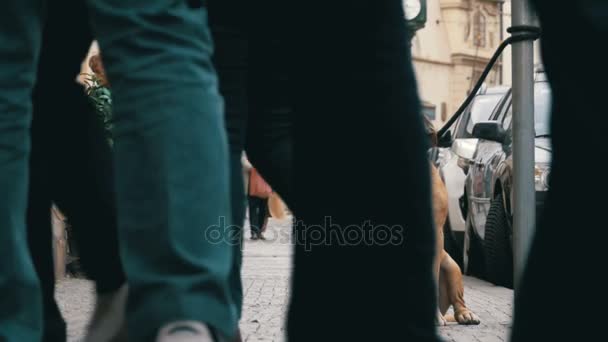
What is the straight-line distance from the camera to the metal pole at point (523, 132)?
5082 mm

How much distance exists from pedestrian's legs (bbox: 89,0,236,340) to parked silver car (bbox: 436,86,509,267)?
364 inches

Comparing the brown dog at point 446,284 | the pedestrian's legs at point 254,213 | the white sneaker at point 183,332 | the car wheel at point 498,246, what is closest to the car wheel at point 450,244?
the car wheel at point 498,246

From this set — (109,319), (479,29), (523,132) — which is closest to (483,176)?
(523,132)

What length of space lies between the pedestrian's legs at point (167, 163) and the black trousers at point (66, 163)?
0.59 metres

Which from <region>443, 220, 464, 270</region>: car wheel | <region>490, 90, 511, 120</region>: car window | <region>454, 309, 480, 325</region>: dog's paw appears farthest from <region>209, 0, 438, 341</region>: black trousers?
<region>443, 220, 464, 270</region>: car wheel

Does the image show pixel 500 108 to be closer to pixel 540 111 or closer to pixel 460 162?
pixel 540 111

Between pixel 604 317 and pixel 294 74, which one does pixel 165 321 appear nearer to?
pixel 294 74

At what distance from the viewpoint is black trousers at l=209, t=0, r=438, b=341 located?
2045 millimetres

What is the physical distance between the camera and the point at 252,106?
340cm

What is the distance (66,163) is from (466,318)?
3.70 metres

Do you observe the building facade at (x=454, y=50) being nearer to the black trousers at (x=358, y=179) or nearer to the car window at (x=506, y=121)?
the car window at (x=506, y=121)

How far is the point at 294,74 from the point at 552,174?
0.53 metres

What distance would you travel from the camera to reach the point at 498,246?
9570 mm

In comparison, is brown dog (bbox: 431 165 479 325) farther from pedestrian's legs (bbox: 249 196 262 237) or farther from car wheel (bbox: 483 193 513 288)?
pedestrian's legs (bbox: 249 196 262 237)
